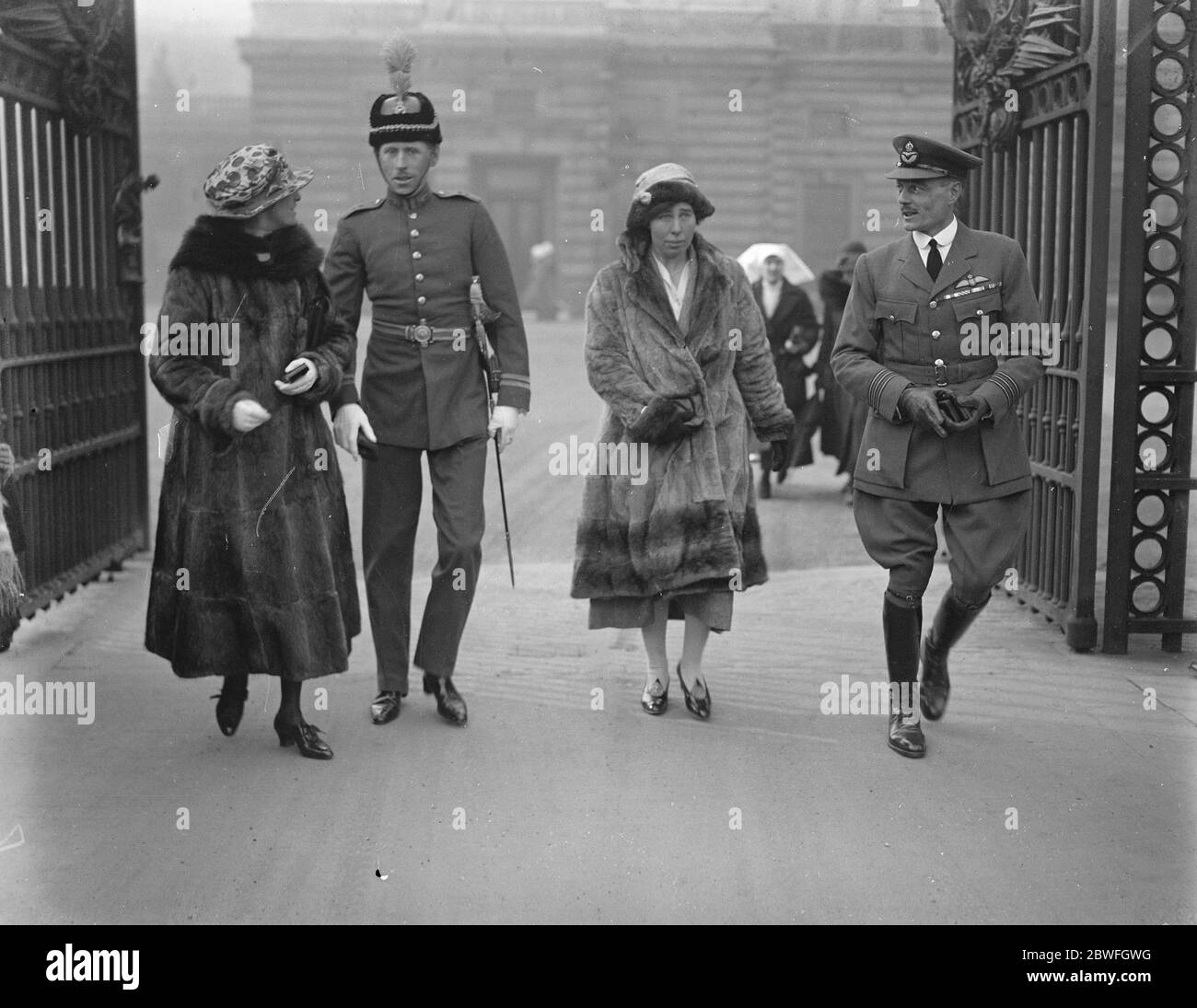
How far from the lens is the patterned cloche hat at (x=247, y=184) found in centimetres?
556

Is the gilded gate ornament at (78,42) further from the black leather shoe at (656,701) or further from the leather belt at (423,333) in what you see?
the black leather shoe at (656,701)

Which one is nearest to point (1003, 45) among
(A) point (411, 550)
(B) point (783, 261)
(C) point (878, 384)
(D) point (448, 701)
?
(C) point (878, 384)

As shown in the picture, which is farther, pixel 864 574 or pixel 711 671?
pixel 864 574

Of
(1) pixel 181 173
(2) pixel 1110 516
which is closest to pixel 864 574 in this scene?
(2) pixel 1110 516

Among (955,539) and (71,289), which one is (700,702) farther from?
(71,289)

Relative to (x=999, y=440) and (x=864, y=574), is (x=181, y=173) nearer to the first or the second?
(x=864, y=574)

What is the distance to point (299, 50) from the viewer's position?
120 feet

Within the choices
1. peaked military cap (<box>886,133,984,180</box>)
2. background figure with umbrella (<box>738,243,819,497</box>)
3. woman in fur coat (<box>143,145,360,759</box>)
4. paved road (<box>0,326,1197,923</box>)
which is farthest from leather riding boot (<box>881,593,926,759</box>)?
background figure with umbrella (<box>738,243,819,497</box>)

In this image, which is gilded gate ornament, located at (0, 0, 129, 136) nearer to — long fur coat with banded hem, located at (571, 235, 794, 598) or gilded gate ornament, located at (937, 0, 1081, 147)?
long fur coat with banded hem, located at (571, 235, 794, 598)

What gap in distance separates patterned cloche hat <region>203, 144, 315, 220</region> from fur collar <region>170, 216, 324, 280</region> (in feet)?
0.18

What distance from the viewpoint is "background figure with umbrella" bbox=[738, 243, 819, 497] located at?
536 inches

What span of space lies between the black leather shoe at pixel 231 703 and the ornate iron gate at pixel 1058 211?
3.66 metres

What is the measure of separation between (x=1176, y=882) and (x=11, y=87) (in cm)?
585

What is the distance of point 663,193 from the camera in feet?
20.4
